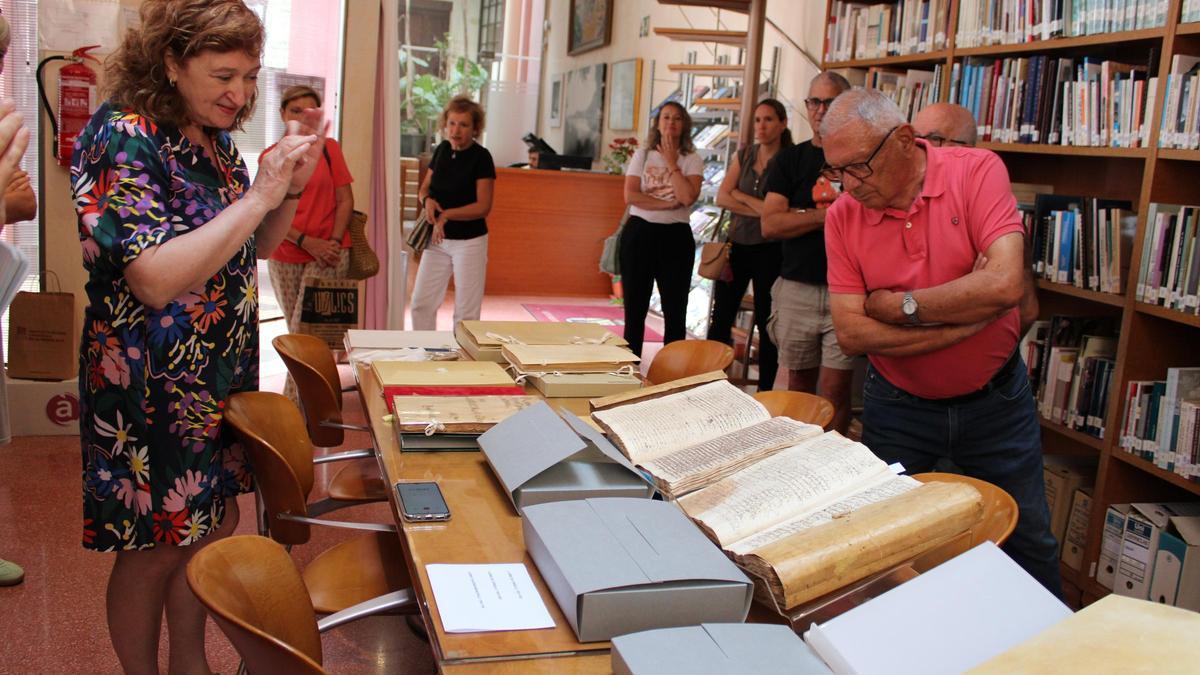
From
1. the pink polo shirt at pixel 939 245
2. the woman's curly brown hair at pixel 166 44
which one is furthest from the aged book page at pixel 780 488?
the woman's curly brown hair at pixel 166 44

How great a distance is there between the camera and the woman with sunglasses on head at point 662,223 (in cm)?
543

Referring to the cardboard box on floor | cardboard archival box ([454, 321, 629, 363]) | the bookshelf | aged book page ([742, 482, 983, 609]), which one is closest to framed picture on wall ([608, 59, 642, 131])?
the bookshelf

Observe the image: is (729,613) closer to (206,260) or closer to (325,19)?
(206,260)

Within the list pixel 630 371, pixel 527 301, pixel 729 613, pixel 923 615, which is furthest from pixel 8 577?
pixel 527 301

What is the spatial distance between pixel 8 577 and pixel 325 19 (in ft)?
10.9

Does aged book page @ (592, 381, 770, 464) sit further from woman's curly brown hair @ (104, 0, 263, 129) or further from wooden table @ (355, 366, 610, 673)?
woman's curly brown hair @ (104, 0, 263, 129)

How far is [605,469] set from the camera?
1.66 m

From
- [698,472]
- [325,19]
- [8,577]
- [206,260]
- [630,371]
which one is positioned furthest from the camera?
[325,19]

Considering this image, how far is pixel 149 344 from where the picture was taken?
1.96 meters

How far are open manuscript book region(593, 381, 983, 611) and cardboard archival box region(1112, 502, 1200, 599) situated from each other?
6.60 feet

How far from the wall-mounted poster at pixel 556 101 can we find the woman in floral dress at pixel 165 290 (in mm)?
10167

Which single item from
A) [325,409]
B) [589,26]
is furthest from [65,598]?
[589,26]

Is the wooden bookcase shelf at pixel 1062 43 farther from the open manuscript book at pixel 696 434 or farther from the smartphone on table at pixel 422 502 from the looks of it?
the smartphone on table at pixel 422 502

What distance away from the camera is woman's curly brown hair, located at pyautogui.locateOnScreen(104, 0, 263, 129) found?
6.22ft
